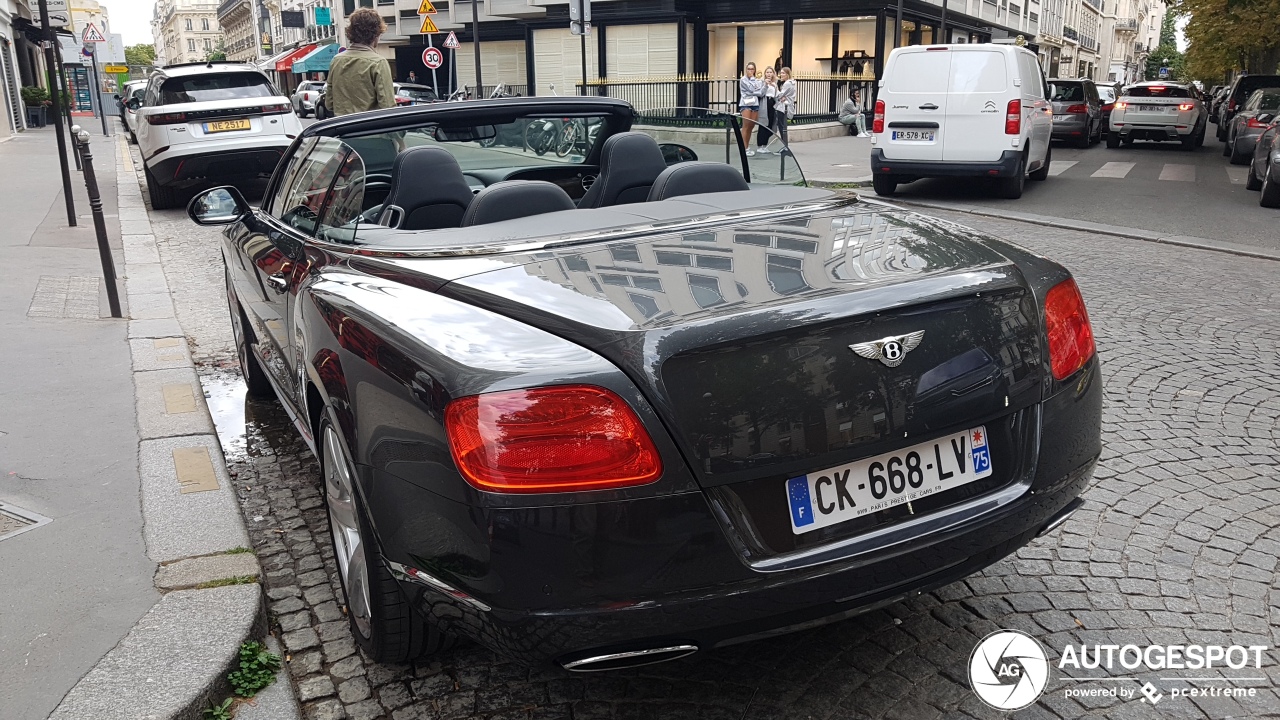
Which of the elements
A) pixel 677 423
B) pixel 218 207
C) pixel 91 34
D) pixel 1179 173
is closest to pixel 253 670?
pixel 677 423

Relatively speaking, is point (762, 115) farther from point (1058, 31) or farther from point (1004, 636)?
point (1058, 31)

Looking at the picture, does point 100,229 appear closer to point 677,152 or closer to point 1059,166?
point 677,152

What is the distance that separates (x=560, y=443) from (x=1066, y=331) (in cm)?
140

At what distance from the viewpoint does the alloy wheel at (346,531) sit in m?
2.64

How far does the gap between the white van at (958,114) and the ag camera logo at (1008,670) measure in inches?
445

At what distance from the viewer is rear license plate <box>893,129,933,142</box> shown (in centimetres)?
1330

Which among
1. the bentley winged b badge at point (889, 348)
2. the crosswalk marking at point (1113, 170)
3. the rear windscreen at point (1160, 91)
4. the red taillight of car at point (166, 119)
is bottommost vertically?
the crosswalk marking at point (1113, 170)

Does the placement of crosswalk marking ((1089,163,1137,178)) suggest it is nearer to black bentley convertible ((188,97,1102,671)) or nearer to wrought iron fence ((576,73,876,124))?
wrought iron fence ((576,73,876,124))

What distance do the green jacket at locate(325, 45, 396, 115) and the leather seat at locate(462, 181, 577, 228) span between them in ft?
19.6

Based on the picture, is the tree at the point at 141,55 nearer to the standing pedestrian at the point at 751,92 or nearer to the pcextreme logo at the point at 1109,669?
the standing pedestrian at the point at 751,92

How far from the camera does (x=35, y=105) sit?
110ft

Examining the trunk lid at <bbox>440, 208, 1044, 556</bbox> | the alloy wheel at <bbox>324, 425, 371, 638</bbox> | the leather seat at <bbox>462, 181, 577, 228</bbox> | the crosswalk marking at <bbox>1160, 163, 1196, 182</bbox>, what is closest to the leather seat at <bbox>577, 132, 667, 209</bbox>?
the leather seat at <bbox>462, 181, 577, 228</bbox>

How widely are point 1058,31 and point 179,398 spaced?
231ft

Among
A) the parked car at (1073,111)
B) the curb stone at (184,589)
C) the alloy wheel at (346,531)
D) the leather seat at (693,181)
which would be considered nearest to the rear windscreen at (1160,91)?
the parked car at (1073,111)
